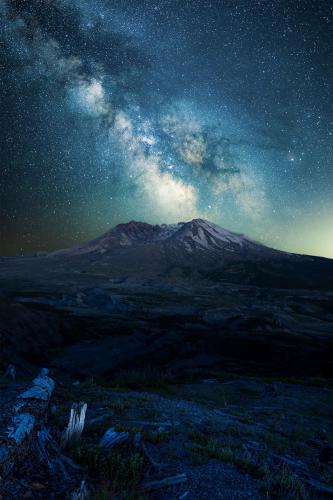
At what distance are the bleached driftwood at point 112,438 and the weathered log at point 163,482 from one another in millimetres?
1760

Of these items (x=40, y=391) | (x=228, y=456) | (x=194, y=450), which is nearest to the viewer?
(x=228, y=456)

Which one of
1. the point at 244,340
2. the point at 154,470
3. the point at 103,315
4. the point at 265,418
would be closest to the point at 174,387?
the point at 265,418

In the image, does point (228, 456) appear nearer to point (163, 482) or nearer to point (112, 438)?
point (163, 482)

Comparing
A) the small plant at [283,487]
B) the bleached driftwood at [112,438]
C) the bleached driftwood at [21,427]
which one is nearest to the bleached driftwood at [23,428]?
the bleached driftwood at [21,427]

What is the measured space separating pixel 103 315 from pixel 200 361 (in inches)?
1573

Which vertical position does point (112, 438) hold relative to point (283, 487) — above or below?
above

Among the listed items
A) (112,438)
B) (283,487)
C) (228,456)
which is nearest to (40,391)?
(112,438)

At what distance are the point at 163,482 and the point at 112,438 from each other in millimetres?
2119

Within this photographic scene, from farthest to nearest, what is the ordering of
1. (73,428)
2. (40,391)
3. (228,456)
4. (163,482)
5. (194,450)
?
(40,391) < (194,450) < (228,456) < (73,428) < (163,482)

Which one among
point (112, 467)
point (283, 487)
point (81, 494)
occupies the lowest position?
point (283, 487)

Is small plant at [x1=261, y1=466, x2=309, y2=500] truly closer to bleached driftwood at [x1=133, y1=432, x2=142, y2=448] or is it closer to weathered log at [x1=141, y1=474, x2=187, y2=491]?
weathered log at [x1=141, y1=474, x2=187, y2=491]

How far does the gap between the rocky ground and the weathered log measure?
0.29 feet

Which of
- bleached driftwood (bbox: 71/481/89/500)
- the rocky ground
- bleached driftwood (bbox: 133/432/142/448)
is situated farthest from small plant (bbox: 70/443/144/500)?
bleached driftwood (bbox: 71/481/89/500)

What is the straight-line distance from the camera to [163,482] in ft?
23.0
